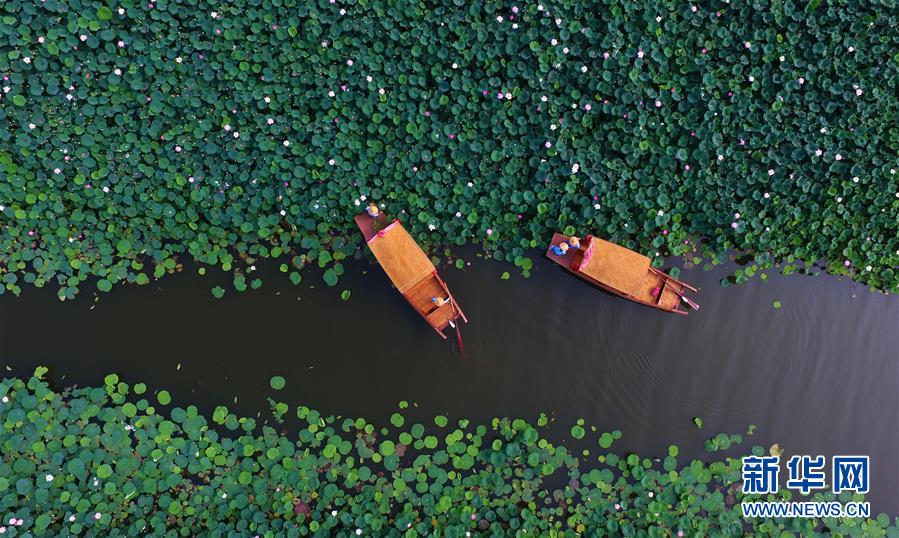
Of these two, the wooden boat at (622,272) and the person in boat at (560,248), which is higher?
the person in boat at (560,248)

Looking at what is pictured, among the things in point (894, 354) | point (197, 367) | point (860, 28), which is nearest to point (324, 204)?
point (197, 367)

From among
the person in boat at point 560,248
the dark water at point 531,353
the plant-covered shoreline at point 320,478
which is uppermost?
the person in boat at point 560,248

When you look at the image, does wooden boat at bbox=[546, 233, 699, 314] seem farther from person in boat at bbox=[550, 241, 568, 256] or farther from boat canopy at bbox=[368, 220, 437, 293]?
boat canopy at bbox=[368, 220, 437, 293]

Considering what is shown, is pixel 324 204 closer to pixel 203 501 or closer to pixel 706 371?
pixel 203 501

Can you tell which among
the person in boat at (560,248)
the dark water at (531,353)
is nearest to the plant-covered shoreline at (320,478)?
the dark water at (531,353)

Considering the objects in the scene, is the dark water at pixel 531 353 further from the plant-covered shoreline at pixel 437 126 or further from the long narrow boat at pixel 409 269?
the plant-covered shoreline at pixel 437 126

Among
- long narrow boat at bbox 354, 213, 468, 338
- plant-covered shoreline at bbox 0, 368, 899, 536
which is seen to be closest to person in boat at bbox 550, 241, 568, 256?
long narrow boat at bbox 354, 213, 468, 338

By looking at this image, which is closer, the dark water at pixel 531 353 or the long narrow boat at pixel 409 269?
the long narrow boat at pixel 409 269
